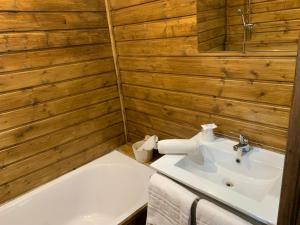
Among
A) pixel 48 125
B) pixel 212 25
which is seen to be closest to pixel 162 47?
pixel 212 25

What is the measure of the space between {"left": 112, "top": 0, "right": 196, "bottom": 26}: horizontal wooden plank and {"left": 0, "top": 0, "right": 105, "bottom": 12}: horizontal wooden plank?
7.2 inches

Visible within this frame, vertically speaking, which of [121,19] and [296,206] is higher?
[121,19]

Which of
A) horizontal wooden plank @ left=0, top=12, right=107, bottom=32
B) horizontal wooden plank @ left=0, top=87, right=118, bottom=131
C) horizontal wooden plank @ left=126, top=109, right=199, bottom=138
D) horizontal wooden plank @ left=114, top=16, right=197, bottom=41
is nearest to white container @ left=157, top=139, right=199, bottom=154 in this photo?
horizontal wooden plank @ left=126, top=109, right=199, bottom=138

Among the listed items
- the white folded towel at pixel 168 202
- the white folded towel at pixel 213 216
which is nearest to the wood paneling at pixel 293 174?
the white folded towel at pixel 213 216

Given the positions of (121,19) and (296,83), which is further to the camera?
(121,19)

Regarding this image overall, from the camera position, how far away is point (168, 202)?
1251 mm

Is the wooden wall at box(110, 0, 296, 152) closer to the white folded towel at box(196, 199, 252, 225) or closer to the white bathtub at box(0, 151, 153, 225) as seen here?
the white bathtub at box(0, 151, 153, 225)

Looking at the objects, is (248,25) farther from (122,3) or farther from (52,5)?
(52,5)

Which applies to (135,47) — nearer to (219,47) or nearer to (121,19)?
(121,19)

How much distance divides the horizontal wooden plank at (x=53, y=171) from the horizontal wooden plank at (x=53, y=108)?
0.43 m

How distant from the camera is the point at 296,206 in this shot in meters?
0.53

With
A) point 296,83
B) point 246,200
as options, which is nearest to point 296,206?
point 296,83

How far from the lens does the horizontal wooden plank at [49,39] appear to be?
1602 mm

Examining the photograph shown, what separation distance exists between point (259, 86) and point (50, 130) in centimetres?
156
